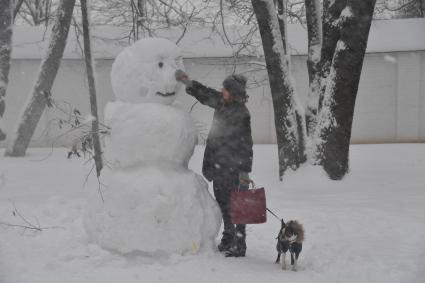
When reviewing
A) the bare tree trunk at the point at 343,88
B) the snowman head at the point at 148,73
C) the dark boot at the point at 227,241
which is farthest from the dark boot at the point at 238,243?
the bare tree trunk at the point at 343,88

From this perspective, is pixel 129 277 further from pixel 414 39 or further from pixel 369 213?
pixel 414 39

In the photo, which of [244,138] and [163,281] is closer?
[163,281]

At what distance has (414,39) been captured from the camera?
1594 cm

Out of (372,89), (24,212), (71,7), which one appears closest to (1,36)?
(71,7)

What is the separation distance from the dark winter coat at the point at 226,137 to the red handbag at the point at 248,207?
0.30 meters

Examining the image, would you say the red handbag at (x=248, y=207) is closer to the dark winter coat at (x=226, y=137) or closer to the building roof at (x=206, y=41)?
the dark winter coat at (x=226, y=137)

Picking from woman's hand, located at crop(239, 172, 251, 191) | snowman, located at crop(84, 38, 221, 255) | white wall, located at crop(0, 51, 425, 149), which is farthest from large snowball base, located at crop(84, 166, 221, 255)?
white wall, located at crop(0, 51, 425, 149)

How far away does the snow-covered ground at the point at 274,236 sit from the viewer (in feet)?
13.7

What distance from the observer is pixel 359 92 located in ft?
53.6

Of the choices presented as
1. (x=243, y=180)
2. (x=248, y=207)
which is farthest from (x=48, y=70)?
(x=248, y=207)

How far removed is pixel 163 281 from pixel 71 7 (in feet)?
27.8

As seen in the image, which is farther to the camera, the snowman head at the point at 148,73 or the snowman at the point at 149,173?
the snowman head at the point at 148,73

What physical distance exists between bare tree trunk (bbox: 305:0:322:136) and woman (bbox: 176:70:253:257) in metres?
4.73

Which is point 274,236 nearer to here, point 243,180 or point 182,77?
point 243,180
